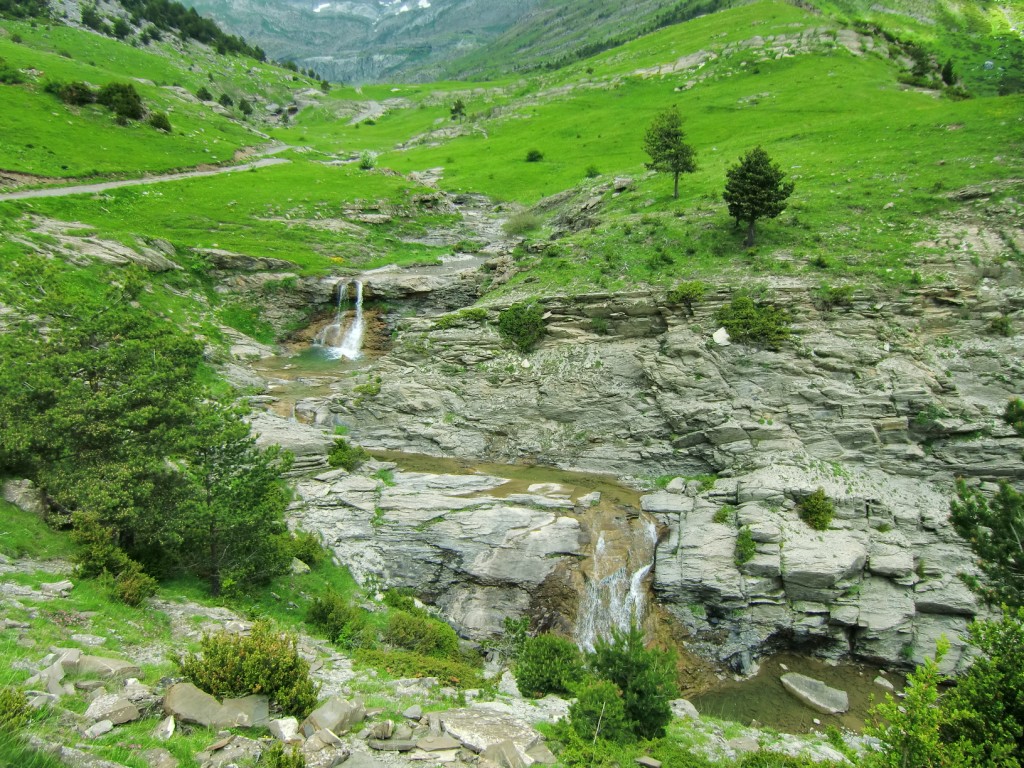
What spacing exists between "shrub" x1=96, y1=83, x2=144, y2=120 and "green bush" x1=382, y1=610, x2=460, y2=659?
8815 cm

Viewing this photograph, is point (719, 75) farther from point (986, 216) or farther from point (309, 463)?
point (309, 463)

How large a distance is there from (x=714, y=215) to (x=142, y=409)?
4289 cm

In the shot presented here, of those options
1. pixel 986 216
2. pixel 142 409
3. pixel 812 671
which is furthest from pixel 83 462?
pixel 986 216

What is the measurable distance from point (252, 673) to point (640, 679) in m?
9.99

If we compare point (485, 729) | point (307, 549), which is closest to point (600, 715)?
point (485, 729)

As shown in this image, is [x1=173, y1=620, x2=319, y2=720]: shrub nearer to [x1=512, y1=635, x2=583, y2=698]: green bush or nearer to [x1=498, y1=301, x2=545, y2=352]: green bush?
[x1=512, y1=635, x2=583, y2=698]: green bush

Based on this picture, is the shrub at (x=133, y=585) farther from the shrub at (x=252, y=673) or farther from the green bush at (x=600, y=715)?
the green bush at (x=600, y=715)

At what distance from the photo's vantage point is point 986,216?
1325 inches

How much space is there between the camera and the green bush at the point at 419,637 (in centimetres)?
1847

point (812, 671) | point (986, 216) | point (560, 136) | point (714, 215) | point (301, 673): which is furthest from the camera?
point (560, 136)

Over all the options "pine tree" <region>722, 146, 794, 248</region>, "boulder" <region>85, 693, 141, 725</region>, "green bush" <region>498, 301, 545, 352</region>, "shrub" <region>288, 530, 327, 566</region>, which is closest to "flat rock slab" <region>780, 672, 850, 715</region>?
"shrub" <region>288, 530, 327, 566</region>

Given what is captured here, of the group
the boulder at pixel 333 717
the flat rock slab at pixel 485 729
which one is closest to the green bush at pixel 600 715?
the flat rock slab at pixel 485 729

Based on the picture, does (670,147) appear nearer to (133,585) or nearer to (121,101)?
(133,585)

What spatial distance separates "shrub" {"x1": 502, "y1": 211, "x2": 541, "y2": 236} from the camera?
6664cm
